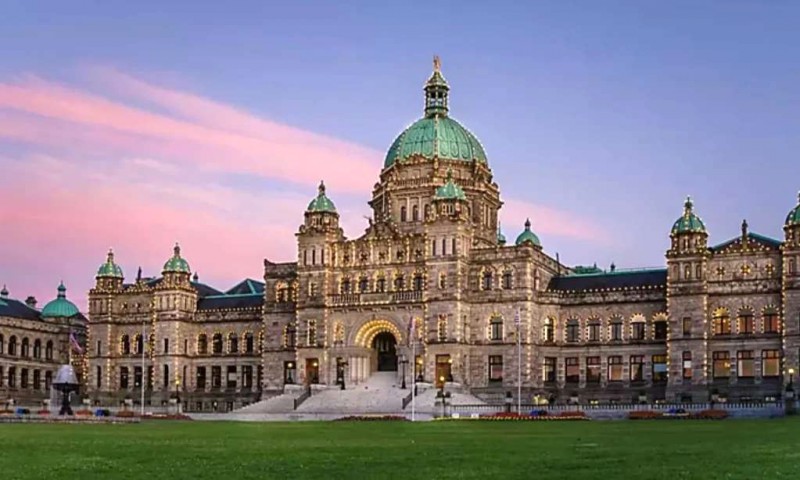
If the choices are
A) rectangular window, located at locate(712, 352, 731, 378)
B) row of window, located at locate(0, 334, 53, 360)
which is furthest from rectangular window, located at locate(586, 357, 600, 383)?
row of window, located at locate(0, 334, 53, 360)

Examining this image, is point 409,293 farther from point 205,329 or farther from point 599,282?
point 205,329

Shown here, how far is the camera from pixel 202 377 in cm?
14900

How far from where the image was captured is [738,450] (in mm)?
44875

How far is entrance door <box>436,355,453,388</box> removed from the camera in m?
123

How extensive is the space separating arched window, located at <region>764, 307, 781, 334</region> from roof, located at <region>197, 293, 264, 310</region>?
60532 mm

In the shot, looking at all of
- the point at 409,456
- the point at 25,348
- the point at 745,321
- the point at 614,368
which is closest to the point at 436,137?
the point at 614,368

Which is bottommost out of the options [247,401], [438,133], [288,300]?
[247,401]

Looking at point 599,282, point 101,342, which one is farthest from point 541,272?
point 101,342

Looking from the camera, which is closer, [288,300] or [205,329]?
[288,300]

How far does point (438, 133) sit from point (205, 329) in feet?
123

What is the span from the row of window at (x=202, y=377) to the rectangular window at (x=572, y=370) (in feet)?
131

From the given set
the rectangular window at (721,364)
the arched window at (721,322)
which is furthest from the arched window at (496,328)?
the rectangular window at (721,364)

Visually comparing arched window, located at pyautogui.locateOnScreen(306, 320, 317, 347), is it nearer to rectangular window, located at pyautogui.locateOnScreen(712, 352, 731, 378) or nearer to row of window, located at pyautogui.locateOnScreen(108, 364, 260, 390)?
row of window, located at pyautogui.locateOnScreen(108, 364, 260, 390)

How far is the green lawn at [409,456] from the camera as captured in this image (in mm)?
35438
